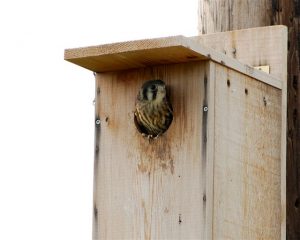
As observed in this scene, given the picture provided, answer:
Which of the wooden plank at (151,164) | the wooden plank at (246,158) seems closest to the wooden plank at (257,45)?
the wooden plank at (246,158)

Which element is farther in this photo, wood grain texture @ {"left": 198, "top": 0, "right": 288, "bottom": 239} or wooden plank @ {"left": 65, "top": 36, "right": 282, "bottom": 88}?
wood grain texture @ {"left": 198, "top": 0, "right": 288, "bottom": 239}

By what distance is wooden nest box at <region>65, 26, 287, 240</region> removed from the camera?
16.4 feet

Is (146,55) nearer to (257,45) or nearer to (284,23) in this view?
(257,45)

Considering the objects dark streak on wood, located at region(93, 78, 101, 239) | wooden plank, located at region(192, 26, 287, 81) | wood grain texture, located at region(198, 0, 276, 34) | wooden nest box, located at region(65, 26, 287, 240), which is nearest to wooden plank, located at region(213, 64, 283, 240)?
wooden nest box, located at region(65, 26, 287, 240)

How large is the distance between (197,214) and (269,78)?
801mm

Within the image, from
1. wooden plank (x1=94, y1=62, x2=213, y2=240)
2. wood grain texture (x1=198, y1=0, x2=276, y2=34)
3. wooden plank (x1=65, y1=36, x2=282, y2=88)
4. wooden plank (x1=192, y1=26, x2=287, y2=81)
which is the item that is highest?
wood grain texture (x1=198, y1=0, x2=276, y2=34)

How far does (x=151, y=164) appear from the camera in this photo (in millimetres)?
5141

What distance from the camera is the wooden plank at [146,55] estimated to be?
4922 mm

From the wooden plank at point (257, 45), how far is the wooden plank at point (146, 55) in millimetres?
247

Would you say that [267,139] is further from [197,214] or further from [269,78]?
[197,214]

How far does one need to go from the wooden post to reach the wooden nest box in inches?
3.2

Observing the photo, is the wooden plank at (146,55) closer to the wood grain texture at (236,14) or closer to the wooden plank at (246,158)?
the wooden plank at (246,158)

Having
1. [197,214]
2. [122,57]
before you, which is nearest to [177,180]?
[197,214]

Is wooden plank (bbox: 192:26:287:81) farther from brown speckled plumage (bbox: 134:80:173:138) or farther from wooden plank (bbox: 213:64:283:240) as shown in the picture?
brown speckled plumage (bbox: 134:80:173:138)
